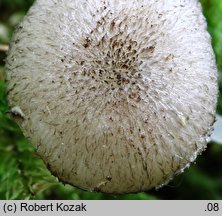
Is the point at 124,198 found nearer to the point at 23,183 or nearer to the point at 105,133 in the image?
the point at 23,183

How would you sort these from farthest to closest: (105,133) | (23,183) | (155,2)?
(23,183)
(155,2)
(105,133)

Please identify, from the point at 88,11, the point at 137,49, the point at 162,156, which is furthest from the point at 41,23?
Result: the point at 162,156

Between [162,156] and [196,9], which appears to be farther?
[196,9]
